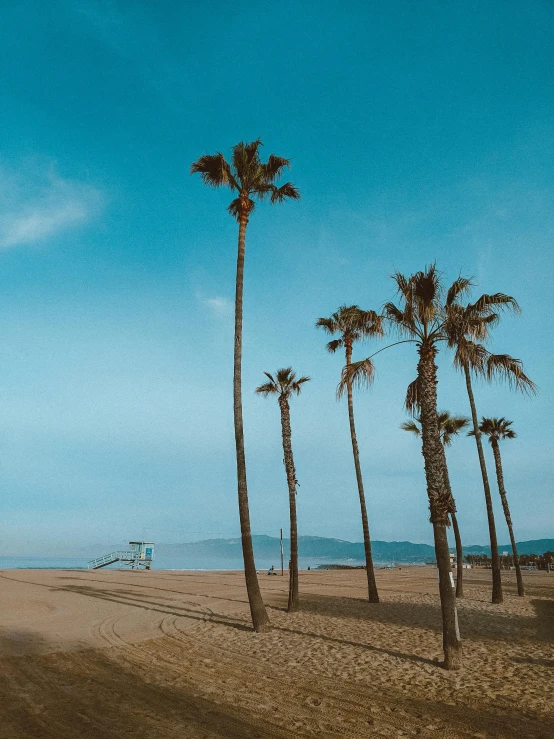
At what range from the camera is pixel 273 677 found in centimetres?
927

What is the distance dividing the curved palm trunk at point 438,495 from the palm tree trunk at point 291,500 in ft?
26.2

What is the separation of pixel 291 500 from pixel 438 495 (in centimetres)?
884

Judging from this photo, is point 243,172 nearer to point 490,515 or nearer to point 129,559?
point 490,515

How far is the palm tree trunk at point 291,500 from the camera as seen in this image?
18422 millimetres

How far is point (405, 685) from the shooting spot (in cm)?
873

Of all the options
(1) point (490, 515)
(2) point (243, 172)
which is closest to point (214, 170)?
(2) point (243, 172)

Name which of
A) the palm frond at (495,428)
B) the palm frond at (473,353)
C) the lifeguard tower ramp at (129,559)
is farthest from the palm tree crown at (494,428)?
the lifeguard tower ramp at (129,559)

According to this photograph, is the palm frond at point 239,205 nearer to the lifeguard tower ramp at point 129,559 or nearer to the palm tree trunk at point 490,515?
the palm tree trunk at point 490,515

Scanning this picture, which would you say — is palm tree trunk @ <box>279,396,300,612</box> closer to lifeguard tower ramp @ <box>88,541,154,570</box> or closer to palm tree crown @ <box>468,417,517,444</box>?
palm tree crown @ <box>468,417,517,444</box>

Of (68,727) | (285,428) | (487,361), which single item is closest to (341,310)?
(285,428)

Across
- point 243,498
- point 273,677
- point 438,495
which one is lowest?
point 273,677

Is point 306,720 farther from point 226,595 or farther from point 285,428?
point 226,595

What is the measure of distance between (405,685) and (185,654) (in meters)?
5.13

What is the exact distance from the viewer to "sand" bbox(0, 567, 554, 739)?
22.2 feet
